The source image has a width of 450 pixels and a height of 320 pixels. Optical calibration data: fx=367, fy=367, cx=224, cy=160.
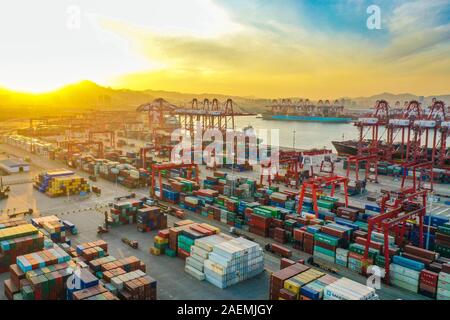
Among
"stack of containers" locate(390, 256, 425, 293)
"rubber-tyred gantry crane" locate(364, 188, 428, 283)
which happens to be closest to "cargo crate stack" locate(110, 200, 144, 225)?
"rubber-tyred gantry crane" locate(364, 188, 428, 283)

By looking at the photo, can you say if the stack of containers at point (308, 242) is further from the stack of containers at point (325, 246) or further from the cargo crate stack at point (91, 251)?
the cargo crate stack at point (91, 251)

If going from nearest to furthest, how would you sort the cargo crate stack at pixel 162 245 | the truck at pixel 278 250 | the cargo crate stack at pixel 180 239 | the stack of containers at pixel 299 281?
the stack of containers at pixel 299 281 < the cargo crate stack at pixel 180 239 < the truck at pixel 278 250 < the cargo crate stack at pixel 162 245

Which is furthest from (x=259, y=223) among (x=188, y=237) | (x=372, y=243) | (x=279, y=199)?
(x=372, y=243)

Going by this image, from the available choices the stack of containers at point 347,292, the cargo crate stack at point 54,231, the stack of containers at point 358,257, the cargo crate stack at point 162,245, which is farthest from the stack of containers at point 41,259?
the stack of containers at point 358,257

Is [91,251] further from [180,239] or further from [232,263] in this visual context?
[232,263]

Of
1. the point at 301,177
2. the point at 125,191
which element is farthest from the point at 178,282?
the point at 301,177

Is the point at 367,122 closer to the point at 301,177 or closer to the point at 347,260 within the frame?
the point at 301,177
